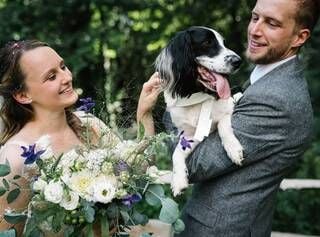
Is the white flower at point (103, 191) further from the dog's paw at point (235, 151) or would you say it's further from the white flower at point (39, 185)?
the dog's paw at point (235, 151)

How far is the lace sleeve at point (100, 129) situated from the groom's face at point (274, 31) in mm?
598

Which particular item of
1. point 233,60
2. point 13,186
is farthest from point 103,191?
point 233,60

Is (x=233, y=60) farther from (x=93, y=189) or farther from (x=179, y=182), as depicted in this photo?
(x=93, y=189)

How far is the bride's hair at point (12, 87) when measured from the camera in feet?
7.83

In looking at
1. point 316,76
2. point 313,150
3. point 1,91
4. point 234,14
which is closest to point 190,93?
point 1,91

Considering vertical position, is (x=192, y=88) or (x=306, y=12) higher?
(x=306, y=12)

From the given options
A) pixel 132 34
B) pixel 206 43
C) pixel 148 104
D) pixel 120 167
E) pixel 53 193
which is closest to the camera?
pixel 53 193

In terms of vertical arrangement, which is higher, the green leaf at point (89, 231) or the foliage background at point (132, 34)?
the green leaf at point (89, 231)

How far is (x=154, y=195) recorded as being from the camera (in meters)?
2.05

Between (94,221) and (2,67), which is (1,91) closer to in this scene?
(2,67)

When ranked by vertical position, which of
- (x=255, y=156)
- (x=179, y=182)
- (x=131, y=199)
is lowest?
(x=179, y=182)

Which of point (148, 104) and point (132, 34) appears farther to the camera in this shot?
point (132, 34)

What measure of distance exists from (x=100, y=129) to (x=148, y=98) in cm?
26

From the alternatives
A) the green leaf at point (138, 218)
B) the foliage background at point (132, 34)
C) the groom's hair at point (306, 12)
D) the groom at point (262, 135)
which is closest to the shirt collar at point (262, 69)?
the groom at point (262, 135)
